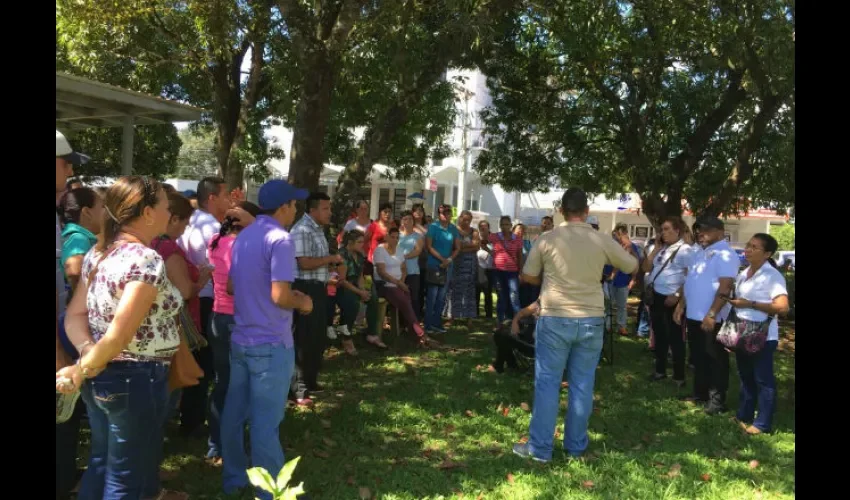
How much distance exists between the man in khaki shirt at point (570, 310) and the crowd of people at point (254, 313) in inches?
0.4

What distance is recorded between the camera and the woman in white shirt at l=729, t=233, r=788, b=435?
5.25 meters

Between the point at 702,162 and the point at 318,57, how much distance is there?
11.0m

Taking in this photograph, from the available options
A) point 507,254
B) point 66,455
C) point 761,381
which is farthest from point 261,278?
point 507,254

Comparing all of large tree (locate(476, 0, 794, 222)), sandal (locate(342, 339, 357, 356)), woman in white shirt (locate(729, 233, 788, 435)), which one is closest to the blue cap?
woman in white shirt (locate(729, 233, 788, 435))

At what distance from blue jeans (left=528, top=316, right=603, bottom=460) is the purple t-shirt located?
2011mm

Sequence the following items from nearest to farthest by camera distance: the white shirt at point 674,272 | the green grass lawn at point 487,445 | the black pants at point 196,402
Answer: the green grass lawn at point 487,445 < the black pants at point 196,402 < the white shirt at point 674,272

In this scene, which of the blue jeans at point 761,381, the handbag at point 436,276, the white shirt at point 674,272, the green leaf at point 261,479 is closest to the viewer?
the green leaf at point 261,479

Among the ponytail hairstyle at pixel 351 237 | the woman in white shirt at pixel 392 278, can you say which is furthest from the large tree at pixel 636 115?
the ponytail hairstyle at pixel 351 237

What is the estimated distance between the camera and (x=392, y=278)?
324 inches

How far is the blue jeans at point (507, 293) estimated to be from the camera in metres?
9.73

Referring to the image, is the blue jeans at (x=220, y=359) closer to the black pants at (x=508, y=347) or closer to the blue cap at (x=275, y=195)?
the blue cap at (x=275, y=195)

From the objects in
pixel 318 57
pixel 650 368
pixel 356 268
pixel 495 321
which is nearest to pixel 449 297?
pixel 495 321

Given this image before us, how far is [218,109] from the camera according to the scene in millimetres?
13219
